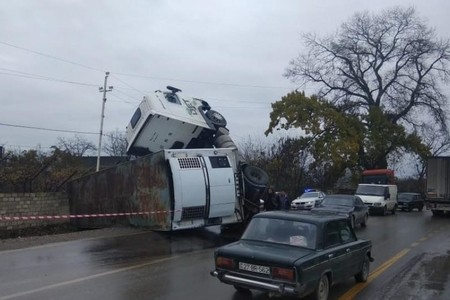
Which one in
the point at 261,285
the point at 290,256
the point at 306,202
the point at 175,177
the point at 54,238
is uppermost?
the point at 175,177

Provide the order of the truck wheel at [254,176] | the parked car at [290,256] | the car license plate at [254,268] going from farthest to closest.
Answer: the truck wheel at [254,176], the car license plate at [254,268], the parked car at [290,256]

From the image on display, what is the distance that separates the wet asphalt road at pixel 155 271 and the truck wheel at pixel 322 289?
0.77m

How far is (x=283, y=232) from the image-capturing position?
810 cm

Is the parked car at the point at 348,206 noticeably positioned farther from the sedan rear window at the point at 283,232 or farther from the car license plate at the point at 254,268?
the car license plate at the point at 254,268

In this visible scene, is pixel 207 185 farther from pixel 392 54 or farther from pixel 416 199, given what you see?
pixel 392 54

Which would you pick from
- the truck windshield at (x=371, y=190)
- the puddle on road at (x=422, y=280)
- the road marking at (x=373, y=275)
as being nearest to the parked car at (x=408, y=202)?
the truck windshield at (x=371, y=190)

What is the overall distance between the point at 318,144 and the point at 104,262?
36.8 m

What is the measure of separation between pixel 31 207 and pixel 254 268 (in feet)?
52.7

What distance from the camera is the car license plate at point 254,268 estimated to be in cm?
728

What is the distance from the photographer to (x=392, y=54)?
172 feet

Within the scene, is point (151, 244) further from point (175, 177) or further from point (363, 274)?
point (363, 274)

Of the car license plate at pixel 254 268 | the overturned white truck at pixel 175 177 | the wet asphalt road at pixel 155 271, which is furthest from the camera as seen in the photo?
the overturned white truck at pixel 175 177

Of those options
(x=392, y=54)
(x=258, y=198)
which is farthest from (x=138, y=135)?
(x=392, y=54)

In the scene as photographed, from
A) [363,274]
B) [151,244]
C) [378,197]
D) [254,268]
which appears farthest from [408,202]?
[254,268]
